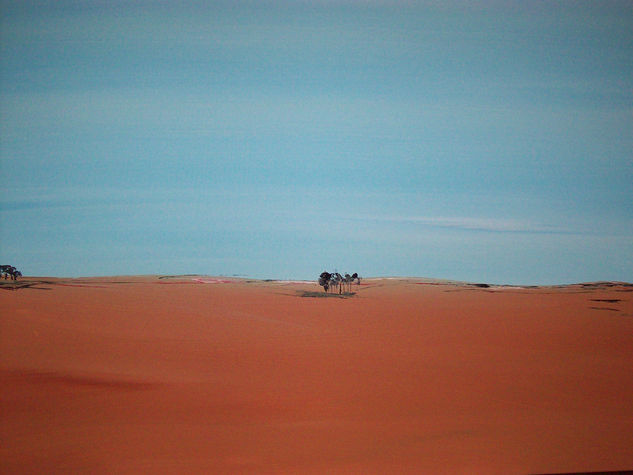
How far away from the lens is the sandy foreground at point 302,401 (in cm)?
551

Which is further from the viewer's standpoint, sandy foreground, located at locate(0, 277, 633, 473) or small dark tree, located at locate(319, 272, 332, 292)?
small dark tree, located at locate(319, 272, 332, 292)

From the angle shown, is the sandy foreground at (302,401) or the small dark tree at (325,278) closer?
the sandy foreground at (302,401)

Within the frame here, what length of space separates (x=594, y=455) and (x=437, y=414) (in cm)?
184

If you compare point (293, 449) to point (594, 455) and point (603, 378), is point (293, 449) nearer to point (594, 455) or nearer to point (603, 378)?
point (594, 455)

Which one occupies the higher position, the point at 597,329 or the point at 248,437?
the point at 597,329

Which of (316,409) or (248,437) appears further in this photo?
(316,409)

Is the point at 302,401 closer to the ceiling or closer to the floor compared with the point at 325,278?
closer to the floor

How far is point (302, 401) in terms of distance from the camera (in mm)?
7480

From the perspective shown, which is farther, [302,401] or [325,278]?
[325,278]

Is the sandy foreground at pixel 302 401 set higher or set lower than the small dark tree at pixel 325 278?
lower

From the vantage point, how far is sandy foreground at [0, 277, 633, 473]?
5.51 m

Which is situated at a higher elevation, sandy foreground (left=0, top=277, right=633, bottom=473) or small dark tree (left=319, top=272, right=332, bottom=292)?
small dark tree (left=319, top=272, right=332, bottom=292)

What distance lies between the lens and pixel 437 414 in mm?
7023

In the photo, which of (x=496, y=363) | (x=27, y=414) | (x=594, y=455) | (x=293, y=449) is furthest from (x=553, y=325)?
(x=27, y=414)
